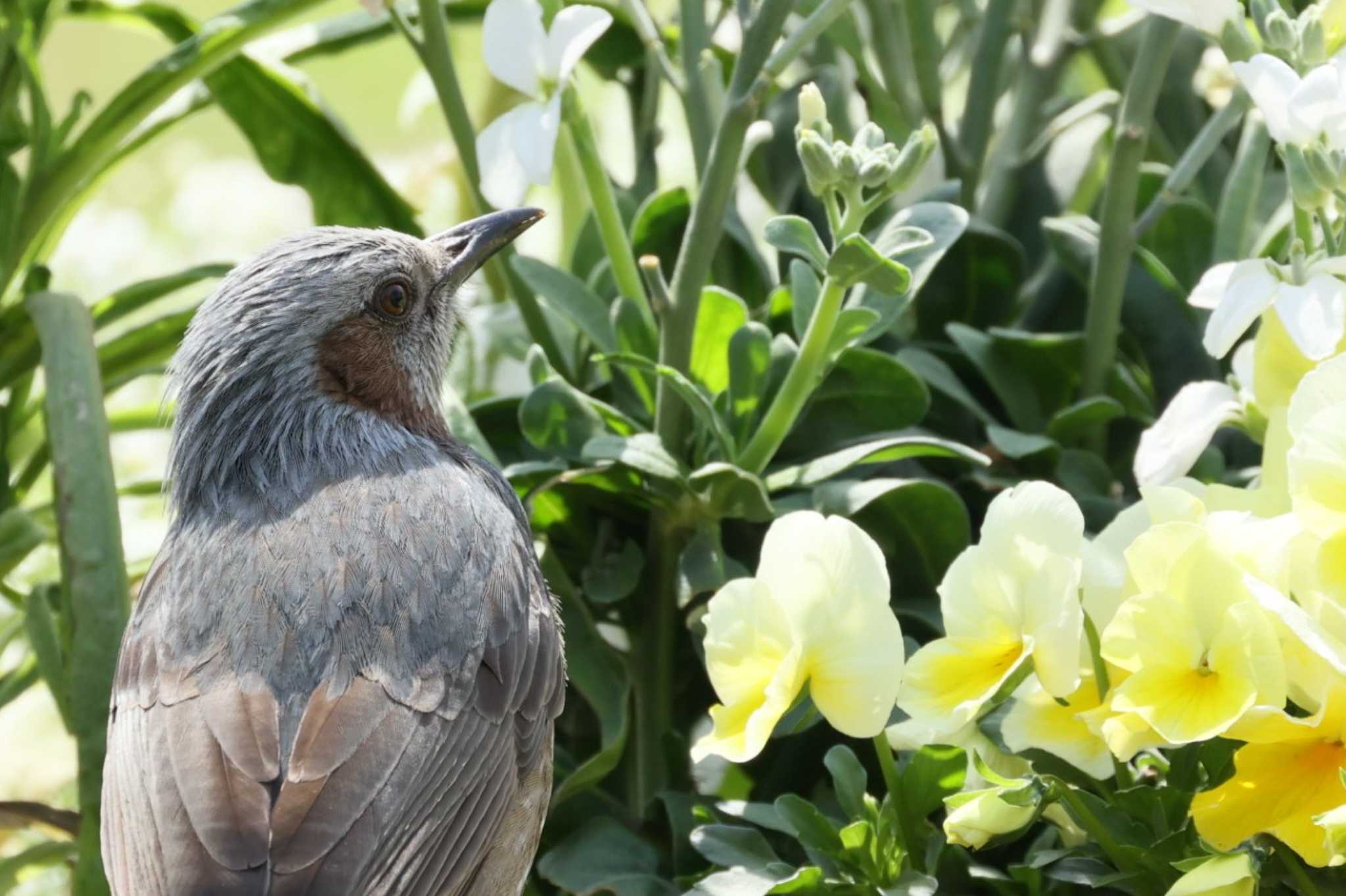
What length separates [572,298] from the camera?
1727 mm

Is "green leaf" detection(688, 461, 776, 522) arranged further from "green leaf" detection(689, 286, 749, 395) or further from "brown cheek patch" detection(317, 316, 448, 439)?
"brown cheek patch" detection(317, 316, 448, 439)

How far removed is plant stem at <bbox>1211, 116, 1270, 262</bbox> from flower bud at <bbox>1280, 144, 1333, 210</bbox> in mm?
555

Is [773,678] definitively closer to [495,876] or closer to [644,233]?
[495,876]

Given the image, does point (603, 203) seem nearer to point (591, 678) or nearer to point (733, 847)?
point (591, 678)

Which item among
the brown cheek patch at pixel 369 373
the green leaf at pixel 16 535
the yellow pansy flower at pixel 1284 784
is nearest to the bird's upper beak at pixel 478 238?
the brown cheek patch at pixel 369 373

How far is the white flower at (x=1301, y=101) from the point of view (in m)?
1.26

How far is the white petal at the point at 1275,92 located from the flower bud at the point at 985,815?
58cm

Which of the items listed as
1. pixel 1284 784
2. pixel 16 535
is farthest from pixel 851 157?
pixel 16 535

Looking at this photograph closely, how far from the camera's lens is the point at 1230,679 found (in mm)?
1140

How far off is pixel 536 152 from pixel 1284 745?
2.79 ft

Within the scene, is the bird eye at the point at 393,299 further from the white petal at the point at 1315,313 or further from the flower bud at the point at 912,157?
the white petal at the point at 1315,313

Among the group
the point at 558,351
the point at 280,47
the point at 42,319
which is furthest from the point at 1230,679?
the point at 280,47

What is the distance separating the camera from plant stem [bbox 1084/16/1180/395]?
1681 mm

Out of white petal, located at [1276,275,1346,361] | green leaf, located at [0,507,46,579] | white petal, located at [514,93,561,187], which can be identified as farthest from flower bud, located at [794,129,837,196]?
green leaf, located at [0,507,46,579]
